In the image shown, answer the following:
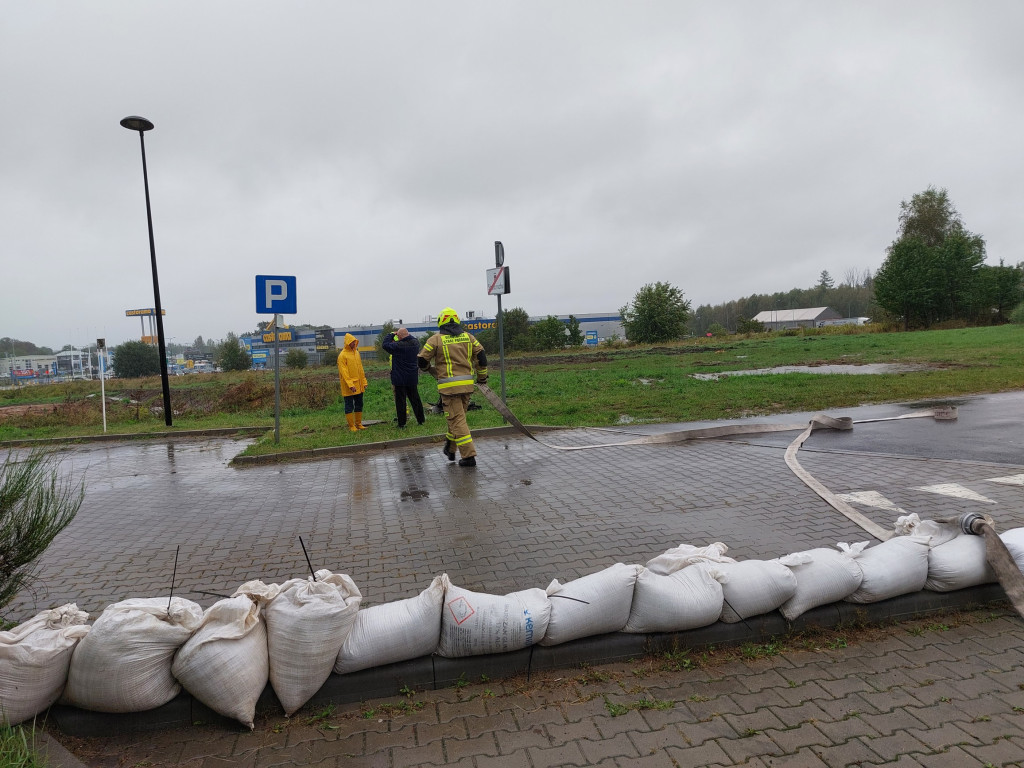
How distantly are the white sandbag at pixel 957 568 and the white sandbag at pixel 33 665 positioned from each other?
14.0 ft

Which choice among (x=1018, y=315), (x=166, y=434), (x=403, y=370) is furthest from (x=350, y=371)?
(x=1018, y=315)

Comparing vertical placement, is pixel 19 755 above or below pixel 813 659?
above

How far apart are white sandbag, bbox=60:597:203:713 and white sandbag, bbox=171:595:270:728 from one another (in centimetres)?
7

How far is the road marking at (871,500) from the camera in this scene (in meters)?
5.37

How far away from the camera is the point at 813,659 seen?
3074 mm

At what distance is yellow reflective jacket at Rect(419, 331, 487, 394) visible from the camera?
786cm

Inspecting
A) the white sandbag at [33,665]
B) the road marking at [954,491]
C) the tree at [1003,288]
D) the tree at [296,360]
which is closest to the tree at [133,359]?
the tree at [296,360]

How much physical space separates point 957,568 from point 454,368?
560cm

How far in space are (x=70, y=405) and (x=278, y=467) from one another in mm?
14460

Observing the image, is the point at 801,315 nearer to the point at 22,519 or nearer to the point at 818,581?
the point at 818,581

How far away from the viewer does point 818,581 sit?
332 centimetres

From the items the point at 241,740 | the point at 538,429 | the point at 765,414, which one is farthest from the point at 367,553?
the point at 765,414

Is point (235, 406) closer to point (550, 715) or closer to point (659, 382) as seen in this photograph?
point (659, 382)

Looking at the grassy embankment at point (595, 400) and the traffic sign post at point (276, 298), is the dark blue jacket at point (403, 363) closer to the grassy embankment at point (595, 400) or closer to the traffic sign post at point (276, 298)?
the grassy embankment at point (595, 400)
